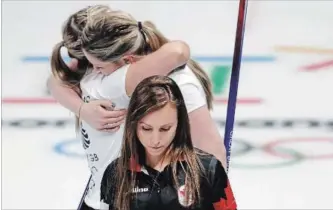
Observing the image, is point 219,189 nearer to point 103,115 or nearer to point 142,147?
point 142,147

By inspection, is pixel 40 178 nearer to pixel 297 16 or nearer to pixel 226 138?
pixel 226 138

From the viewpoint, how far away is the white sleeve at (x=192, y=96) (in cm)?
118

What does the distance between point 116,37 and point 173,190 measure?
0.91ft

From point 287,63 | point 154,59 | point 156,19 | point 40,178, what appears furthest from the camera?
point 156,19

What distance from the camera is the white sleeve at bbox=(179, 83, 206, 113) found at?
118 cm

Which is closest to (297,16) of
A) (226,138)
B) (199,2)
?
(199,2)

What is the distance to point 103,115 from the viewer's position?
1.22 meters

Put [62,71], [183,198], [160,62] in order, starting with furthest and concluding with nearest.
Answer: [62,71] → [160,62] → [183,198]

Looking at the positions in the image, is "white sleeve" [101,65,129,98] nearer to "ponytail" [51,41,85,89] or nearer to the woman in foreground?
"ponytail" [51,41,85,89]

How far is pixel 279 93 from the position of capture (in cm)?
274

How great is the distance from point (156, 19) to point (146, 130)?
2.48 meters

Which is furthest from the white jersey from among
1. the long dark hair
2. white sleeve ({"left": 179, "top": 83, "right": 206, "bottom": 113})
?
the long dark hair

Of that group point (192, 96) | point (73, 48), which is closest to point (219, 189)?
point (192, 96)

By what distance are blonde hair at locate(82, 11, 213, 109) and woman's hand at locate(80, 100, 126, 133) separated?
7 cm
